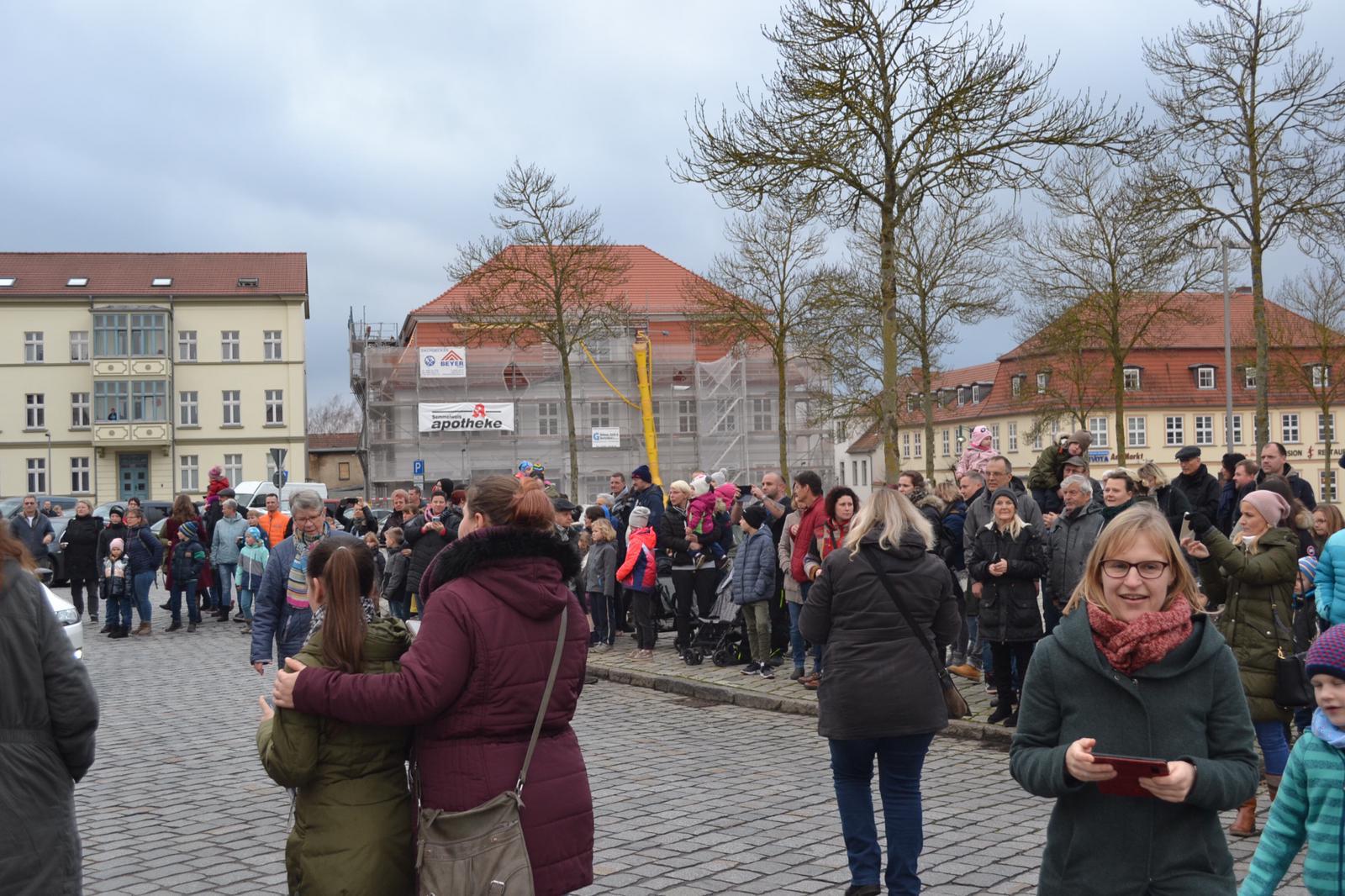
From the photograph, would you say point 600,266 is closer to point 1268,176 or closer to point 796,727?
point 1268,176

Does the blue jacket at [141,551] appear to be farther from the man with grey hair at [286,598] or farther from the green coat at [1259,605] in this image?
the green coat at [1259,605]

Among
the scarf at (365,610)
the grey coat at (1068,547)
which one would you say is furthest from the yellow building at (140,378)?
the scarf at (365,610)

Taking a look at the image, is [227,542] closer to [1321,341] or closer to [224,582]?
[224,582]

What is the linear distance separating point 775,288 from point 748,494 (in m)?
22.0

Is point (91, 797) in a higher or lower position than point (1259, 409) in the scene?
lower

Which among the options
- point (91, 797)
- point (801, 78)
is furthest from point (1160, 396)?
point (91, 797)

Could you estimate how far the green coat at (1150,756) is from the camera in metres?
3.28

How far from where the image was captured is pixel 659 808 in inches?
312

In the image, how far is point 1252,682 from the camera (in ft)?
23.9

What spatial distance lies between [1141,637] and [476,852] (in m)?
1.85

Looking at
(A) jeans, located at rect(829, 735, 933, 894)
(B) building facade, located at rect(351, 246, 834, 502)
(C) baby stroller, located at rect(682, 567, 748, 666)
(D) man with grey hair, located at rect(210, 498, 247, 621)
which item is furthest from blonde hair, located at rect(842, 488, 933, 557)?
(B) building facade, located at rect(351, 246, 834, 502)

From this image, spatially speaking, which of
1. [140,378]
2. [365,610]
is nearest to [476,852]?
[365,610]

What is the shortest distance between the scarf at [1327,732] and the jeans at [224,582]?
1973cm

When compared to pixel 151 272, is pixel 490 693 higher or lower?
lower
